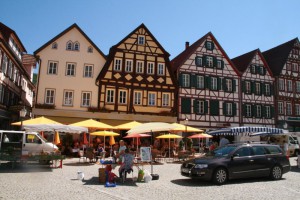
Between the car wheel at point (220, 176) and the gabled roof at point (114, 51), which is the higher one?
the gabled roof at point (114, 51)

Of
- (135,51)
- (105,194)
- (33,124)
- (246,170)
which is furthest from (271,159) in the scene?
(135,51)

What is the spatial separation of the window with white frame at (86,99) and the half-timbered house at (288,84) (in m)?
21.5

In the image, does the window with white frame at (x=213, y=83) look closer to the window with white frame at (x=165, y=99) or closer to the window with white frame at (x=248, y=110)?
the window with white frame at (x=248, y=110)

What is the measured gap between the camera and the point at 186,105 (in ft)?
100

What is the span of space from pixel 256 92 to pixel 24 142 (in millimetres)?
26435

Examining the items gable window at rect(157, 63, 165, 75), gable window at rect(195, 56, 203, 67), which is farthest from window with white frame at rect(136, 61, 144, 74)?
gable window at rect(195, 56, 203, 67)

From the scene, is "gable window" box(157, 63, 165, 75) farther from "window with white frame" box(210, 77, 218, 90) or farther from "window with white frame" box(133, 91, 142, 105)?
"window with white frame" box(210, 77, 218, 90)

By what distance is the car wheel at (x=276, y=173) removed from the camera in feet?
40.6

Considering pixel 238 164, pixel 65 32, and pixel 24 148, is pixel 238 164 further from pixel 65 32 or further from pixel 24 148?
pixel 65 32

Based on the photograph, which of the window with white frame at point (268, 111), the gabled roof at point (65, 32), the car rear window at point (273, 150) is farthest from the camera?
the window with white frame at point (268, 111)

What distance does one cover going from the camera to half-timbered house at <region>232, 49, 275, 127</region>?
110ft

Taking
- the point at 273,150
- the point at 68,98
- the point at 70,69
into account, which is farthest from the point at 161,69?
the point at 273,150

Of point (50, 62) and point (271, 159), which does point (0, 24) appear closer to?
point (50, 62)

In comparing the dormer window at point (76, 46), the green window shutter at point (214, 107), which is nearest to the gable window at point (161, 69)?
the green window shutter at point (214, 107)
